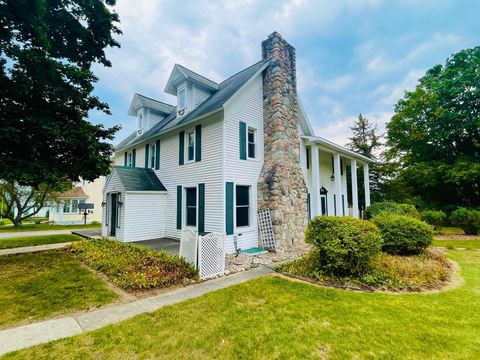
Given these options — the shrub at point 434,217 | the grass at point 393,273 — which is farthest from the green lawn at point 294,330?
the shrub at point 434,217

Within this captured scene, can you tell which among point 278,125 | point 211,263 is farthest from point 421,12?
point 211,263

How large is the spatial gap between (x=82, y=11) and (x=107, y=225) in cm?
988

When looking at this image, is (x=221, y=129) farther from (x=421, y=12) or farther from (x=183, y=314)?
(x=421, y=12)

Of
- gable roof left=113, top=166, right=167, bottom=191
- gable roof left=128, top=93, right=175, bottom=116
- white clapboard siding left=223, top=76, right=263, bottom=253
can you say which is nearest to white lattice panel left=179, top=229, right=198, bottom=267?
white clapboard siding left=223, top=76, right=263, bottom=253

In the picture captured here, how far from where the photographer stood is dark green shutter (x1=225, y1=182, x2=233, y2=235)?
29.5 feet

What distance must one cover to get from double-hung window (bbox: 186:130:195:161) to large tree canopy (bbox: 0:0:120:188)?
11.2 feet

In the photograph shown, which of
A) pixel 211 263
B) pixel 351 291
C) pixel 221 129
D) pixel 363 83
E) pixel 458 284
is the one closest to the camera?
pixel 351 291

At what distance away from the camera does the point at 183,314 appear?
4055mm

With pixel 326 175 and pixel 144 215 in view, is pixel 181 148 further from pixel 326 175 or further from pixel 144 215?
pixel 326 175

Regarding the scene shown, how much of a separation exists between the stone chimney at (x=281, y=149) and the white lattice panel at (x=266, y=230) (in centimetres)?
20

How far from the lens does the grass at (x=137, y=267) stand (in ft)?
18.2

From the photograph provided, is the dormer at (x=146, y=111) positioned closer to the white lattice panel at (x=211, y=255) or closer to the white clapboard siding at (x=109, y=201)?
the white clapboard siding at (x=109, y=201)

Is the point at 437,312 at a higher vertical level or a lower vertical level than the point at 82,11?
lower

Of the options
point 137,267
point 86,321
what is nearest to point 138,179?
point 137,267
